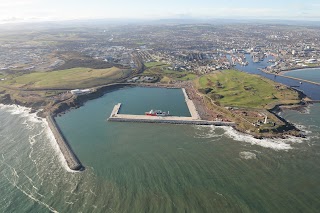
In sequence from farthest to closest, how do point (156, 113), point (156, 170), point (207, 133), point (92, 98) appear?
point (92, 98), point (156, 113), point (207, 133), point (156, 170)

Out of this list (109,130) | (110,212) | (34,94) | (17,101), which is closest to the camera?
(110,212)

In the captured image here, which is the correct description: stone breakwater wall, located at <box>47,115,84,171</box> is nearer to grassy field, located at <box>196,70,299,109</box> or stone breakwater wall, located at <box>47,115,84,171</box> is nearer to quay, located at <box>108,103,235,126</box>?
quay, located at <box>108,103,235,126</box>

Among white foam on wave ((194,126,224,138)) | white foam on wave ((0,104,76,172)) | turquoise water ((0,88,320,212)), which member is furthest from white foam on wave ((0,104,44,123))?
white foam on wave ((194,126,224,138))

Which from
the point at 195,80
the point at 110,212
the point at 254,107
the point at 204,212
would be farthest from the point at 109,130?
the point at 195,80

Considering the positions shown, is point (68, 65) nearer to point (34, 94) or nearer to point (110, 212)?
point (34, 94)

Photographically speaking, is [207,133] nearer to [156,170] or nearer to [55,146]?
[156,170]

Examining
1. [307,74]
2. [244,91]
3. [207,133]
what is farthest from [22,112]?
[307,74]
